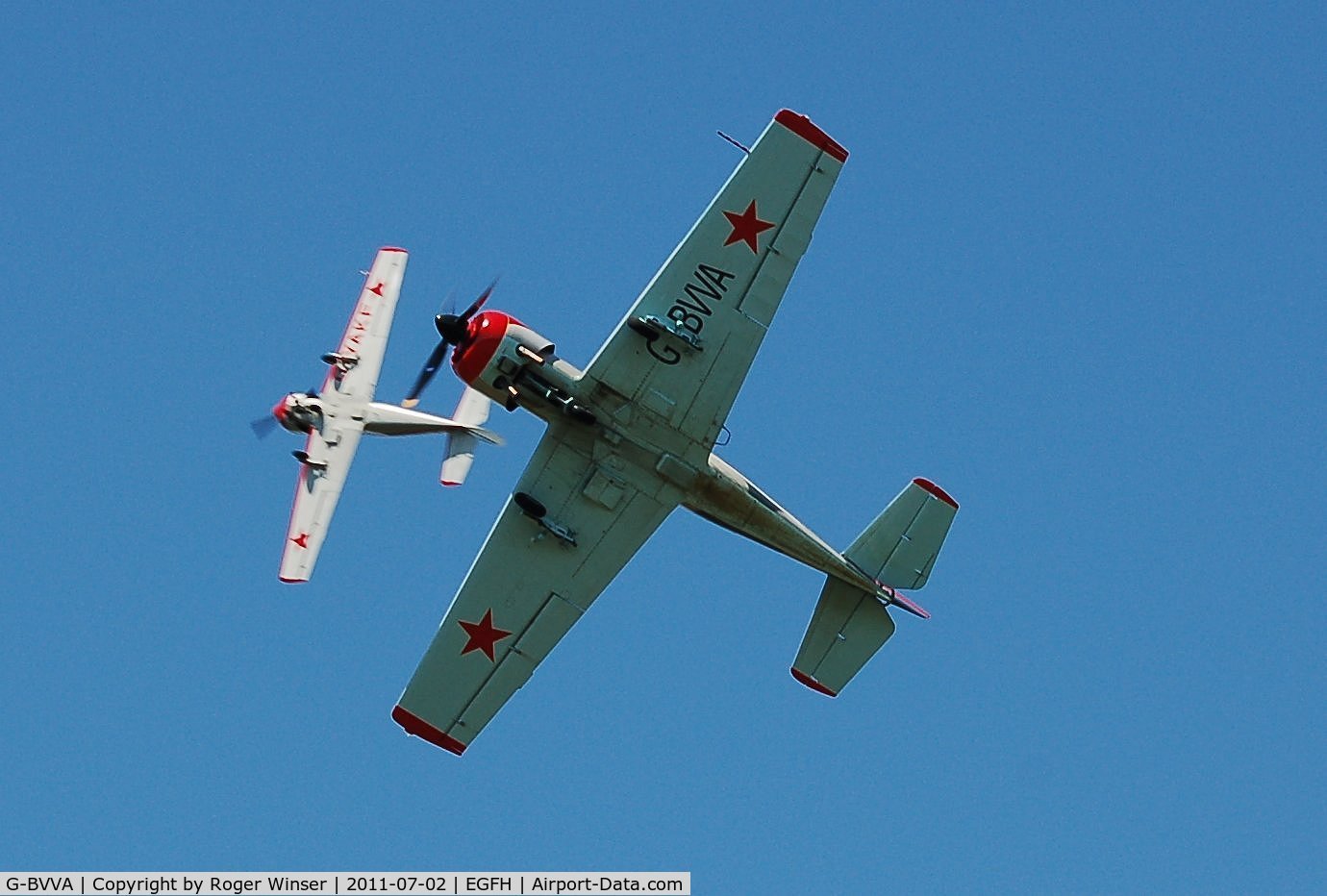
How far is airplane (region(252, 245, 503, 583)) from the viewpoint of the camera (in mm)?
30781

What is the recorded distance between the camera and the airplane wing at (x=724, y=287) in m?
21.9

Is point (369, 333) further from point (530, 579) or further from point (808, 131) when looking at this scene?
point (808, 131)

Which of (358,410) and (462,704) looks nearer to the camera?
(462,704)

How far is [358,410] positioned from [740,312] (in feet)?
35.3

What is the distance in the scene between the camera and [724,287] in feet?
72.4

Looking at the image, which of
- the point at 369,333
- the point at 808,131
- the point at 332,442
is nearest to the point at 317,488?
the point at 332,442

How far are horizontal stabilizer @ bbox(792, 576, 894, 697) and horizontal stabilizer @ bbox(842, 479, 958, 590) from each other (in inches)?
20.7

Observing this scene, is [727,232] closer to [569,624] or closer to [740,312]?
[740,312]

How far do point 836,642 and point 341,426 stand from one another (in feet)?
33.7

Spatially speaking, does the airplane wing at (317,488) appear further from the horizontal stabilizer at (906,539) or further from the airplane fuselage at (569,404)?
the horizontal stabilizer at (906,539)

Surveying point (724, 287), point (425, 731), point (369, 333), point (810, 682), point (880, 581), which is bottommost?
point (425, 731)

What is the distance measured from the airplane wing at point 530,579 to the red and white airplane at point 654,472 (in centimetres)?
2

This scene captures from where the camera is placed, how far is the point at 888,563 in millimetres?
24859

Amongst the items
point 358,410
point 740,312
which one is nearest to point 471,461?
point 358,410
